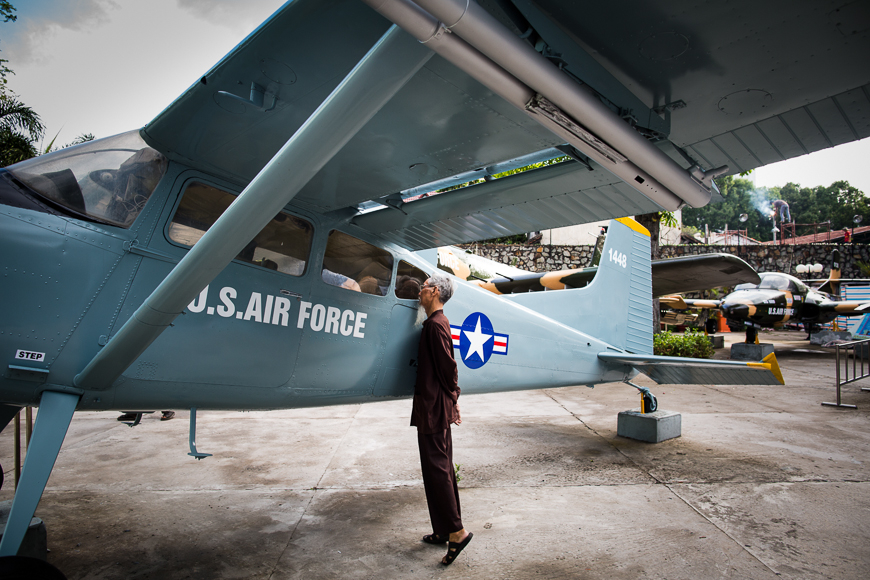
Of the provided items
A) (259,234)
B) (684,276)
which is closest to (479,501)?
(259,234)

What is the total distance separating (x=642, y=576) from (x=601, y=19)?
103 inches

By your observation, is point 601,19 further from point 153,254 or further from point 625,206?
point 153,254

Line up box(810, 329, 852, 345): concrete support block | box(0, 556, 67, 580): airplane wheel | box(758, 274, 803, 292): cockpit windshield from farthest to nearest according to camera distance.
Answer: box(810, 329, 852, 345): concrete support block → box(758, 274, 803, 292): cockpit windshield → box(0, 556, 67, 580): airplane wheel

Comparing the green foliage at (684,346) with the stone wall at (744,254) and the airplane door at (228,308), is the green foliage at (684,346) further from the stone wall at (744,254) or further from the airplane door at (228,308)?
the airplane door at (228,308)

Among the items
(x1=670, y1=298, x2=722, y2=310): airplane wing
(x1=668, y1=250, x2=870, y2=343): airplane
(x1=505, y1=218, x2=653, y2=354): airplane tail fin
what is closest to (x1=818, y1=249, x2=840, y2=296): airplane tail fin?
(x1=668, y1=250, x2=870, y2=343): airplane

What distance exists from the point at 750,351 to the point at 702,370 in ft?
31.5

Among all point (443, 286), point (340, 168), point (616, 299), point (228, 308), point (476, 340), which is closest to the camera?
point (228, 308)

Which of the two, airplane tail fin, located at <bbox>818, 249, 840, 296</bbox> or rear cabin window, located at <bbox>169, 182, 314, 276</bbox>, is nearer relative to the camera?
rear cabin window, located at <bbox>169, 182, 314, 276</bbox>

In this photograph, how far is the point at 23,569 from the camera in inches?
65.2

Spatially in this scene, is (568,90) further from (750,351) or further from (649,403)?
(750,351)

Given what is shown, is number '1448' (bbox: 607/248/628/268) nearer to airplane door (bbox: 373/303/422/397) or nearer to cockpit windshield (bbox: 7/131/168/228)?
airplane door (bbox: 373/303/422/397)

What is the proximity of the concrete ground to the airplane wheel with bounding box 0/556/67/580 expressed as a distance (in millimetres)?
763

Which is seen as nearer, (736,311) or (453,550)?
(453,550)

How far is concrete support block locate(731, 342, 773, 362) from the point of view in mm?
11648
